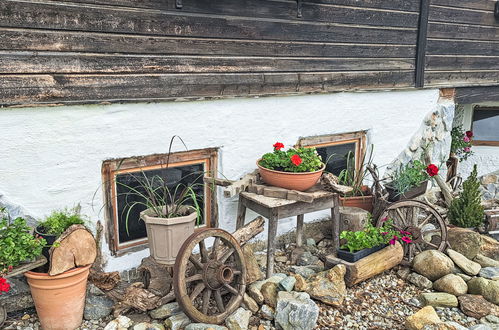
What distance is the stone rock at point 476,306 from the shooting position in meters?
3.55

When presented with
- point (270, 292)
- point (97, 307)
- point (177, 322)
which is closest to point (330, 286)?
point (270, 292)

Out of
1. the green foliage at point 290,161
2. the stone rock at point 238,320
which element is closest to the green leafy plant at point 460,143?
the green foliage at point 290,161

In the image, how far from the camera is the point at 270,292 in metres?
3.53

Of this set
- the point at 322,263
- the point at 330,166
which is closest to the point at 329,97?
the point at 330,166

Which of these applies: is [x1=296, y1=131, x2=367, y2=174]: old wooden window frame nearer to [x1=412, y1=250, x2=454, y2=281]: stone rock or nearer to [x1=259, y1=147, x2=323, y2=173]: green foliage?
[x1=259, y1=147, x2=323, y2=173]: green foliage

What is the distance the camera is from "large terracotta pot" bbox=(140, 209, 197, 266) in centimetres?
342

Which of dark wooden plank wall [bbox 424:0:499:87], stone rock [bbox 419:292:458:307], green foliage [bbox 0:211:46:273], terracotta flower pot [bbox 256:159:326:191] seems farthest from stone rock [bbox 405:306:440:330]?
dark wooden plank wall [bbox 424:0:499:87]

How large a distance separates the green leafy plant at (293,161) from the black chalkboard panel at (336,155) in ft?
3.60

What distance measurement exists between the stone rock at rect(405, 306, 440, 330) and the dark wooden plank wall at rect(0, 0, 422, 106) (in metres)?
2.44

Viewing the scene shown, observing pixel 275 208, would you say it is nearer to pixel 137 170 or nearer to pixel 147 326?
pixel 137 170

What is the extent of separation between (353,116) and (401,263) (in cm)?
180

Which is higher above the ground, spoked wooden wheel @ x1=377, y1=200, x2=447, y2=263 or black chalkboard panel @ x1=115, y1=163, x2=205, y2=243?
black chalkboard panel @ x1=115, y1=163, x2=205, y2=243

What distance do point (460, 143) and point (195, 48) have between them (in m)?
5.11

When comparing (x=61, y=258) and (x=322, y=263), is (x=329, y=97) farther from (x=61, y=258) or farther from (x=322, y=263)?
(x=61, y=258)
